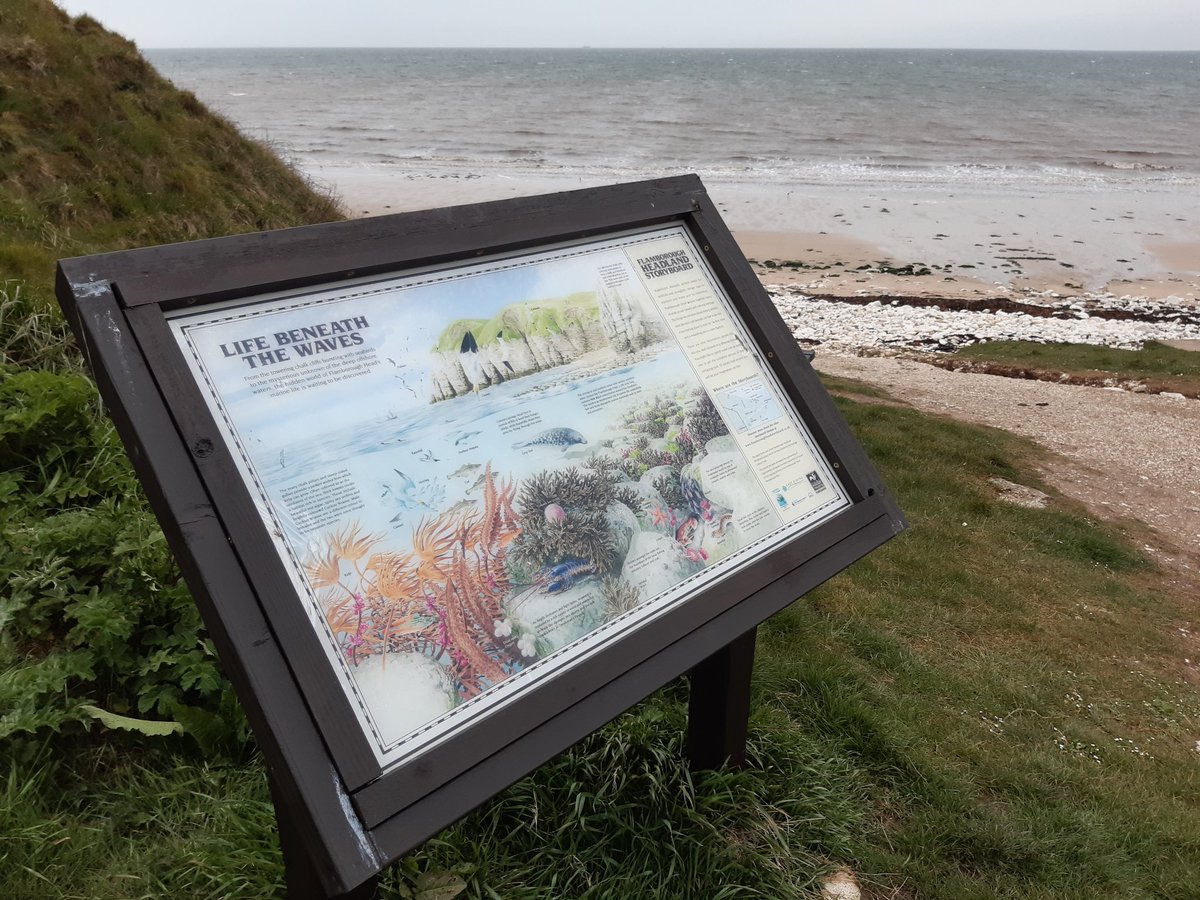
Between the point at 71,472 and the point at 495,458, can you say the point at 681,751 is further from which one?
the point at 71,472

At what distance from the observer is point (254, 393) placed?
158cm

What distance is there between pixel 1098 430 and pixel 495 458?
10.0 meters

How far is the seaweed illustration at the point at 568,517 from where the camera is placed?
6.05 feet

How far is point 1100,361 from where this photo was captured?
13508 millimetres

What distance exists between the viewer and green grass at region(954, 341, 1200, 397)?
12.5m

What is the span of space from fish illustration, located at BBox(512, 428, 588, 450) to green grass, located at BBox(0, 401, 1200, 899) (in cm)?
125

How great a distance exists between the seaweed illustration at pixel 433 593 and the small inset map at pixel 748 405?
84 centimetres

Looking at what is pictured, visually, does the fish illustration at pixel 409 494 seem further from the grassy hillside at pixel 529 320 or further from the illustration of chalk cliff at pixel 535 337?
the grassy hillside at pixel 529 320

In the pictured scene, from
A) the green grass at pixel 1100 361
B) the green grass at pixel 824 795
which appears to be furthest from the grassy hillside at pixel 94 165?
the green grass at pixel 1100 361

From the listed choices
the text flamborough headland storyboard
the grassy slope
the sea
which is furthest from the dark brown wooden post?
the sea

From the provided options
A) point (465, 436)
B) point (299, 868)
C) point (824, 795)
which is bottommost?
point (824, 795)

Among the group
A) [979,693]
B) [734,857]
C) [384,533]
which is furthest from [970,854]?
[384,533]

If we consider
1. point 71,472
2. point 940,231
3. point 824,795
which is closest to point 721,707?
point 824,795

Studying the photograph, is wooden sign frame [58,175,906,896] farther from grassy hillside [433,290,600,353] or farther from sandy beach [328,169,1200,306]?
sandy beach [328,169,1200,306]
